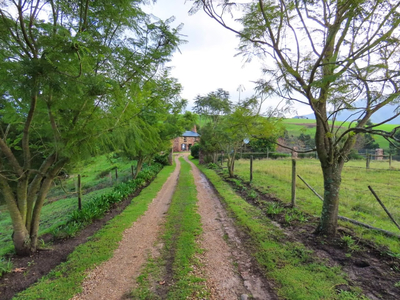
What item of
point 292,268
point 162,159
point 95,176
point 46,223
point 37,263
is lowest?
point 95,176

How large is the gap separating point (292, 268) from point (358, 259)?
1219mm

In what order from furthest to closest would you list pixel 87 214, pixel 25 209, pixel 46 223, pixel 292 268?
1. pixel 46 223
2. pixel 87 214
3. pixel 25 209
4. pixel 292 268

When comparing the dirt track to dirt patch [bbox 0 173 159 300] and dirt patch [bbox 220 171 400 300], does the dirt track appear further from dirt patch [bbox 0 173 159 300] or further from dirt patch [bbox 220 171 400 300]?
dirt patch [bbox 220 171 400 300]

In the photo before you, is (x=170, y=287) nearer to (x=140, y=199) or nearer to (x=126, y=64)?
(x=126, y=64)

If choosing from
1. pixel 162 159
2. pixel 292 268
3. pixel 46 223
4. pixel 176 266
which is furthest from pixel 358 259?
pixel 162 159

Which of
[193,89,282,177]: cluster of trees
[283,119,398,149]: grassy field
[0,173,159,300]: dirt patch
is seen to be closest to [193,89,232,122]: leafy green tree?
[193,89,282,177]: cluster of trees

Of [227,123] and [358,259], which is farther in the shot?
[227,123]

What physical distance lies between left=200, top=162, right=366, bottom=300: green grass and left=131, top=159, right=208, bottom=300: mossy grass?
118 centimetres

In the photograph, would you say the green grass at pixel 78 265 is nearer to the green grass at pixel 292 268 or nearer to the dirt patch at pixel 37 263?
the dirt patch at pixel 37 263

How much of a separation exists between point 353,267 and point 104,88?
485cm

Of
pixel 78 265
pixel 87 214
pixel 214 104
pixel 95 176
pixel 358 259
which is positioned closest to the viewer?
pixel 358 259

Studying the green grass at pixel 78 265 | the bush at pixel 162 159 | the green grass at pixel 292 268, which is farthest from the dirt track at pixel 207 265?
the bush at pixel 162 159

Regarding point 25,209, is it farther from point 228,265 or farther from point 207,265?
point 228,265

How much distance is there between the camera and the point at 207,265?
400 cm
